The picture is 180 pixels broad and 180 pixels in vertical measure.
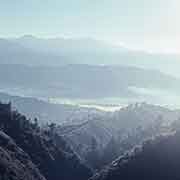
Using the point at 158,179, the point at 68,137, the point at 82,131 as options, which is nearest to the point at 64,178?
the point at 158,179

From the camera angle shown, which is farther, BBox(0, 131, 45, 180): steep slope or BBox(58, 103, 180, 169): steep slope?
BBox(58, 103, 180, 169): steep slope

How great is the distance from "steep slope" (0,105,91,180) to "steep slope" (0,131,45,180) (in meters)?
8.25

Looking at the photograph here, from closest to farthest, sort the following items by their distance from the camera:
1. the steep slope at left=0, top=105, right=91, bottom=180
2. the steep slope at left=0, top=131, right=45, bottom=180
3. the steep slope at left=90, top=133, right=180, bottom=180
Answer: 1. the steep slope at left=0, top=131, right=45, bottom=180
2. the steep slope at left=90, top=133, right=180, bottom=180
3. the steep slope at left=0, top=105, right=91, bottom=180

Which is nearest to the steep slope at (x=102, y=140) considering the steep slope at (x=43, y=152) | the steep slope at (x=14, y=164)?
the steep slope at (x=43, y=152)

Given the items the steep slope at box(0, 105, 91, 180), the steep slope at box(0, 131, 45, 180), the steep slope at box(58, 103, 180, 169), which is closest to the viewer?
the steep slope at box(0, 131, 45, 180)

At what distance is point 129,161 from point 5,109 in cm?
4514

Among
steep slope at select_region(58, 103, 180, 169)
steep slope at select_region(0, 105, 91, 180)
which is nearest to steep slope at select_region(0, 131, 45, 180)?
steep slope at select_region(0, 105, 91, 180)

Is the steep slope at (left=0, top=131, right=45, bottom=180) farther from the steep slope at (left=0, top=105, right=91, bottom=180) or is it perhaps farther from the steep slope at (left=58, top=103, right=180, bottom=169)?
the steep slope at (left=58, top=103, right=180, bottom=169)

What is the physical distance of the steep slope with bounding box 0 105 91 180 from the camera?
97562mm

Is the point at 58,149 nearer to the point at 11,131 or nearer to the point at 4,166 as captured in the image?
the point at 11,131

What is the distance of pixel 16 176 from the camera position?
230ft

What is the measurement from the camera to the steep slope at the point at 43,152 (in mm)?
97562

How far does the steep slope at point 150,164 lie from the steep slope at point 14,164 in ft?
40.4

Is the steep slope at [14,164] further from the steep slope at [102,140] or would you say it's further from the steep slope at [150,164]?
the steep slope at [102,140]
